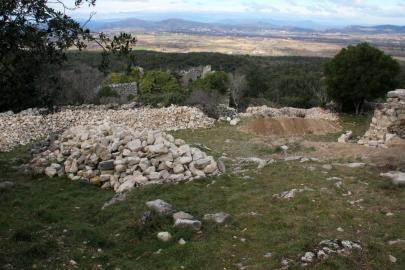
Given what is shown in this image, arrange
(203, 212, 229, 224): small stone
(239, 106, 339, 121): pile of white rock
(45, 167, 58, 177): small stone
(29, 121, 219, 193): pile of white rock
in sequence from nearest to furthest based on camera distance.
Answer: (203, 212, 229, 224): small stone, (29, 121, 219, 193): pile of white rock, (45, 167, 58, 177): small stone, (239, 106, 339, 121): pile of white rock

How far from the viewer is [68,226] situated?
356 inches

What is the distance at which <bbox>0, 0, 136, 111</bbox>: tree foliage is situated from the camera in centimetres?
678

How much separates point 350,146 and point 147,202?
345 inches

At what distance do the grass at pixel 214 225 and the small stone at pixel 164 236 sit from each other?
101 millimetres

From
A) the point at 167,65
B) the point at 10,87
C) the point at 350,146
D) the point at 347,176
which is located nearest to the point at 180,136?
the point at 350,146

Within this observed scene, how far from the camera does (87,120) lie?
2042 cm

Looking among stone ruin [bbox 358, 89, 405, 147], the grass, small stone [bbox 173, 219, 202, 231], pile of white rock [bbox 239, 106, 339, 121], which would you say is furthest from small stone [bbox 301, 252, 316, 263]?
pile of white rock [bbox 239, 106, 339, 121]

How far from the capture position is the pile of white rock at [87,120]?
60.2ft

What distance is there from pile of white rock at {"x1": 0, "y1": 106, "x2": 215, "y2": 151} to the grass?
22.1ft

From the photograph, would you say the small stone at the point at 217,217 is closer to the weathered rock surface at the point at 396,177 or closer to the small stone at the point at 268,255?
the small stone at the point at 268,255

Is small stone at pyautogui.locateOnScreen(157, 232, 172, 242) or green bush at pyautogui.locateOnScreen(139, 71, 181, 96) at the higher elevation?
small stone at pyautogui.locateOnScreen(157, 232, 172, 242)

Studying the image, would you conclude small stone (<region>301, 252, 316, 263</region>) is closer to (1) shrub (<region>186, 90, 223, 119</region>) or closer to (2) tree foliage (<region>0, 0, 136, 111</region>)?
(2) tree foliage (<region>0, 0, 136, 111</region>)

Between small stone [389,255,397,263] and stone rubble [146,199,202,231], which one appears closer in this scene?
small stone [389,255,397,263]

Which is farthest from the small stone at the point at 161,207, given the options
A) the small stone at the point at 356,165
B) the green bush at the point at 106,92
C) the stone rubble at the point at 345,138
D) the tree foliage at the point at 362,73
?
the green bush at the point at 106,92
